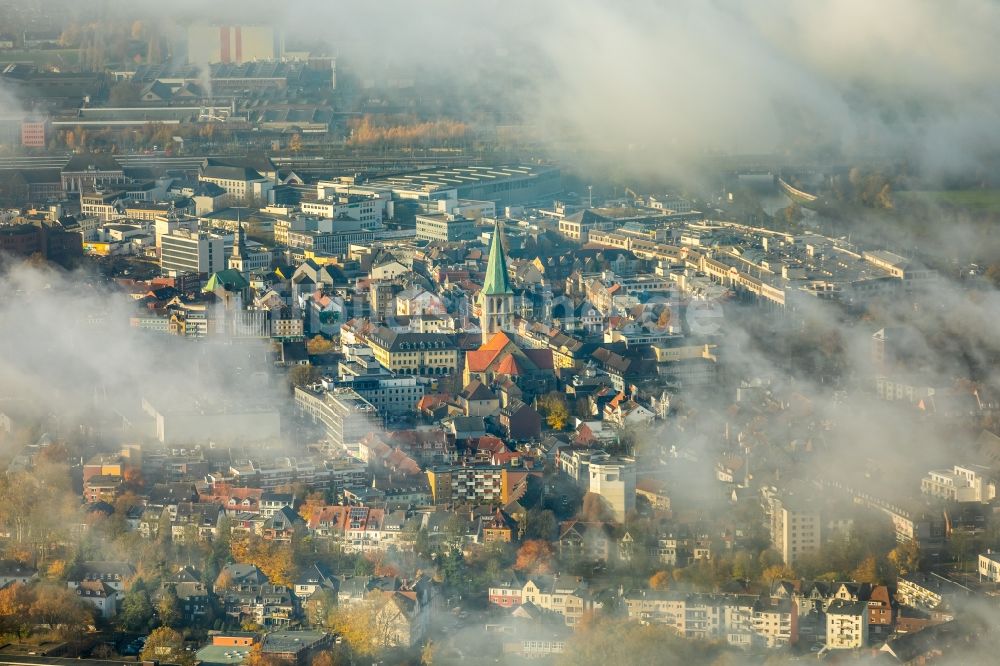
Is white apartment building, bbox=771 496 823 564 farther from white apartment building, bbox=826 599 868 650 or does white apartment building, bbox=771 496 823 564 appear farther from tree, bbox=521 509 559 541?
tree, bbox=521 509 559 541

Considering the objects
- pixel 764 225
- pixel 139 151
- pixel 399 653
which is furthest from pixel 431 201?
pixel 399 653

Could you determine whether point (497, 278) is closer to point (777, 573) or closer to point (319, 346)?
point (319, 346)

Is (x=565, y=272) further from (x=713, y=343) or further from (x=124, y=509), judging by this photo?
(x=124, y=509)

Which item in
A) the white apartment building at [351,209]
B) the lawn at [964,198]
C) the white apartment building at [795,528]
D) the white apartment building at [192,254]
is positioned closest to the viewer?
the white apartment building at [795,528]

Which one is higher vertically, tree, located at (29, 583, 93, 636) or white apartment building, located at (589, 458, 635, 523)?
white apartment building, located at (589, 458, 635, 523)

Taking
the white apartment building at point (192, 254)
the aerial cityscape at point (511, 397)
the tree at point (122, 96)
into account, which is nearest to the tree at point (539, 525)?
the aerial cityscape at point (511, 397)

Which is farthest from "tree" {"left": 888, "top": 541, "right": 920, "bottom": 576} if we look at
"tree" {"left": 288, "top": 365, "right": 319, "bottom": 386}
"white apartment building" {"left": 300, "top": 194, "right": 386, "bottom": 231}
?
"white apartment building" {"left": 300, "top": 194, "right": 386, "bottom": 231}

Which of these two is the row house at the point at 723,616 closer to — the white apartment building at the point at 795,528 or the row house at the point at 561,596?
the row house at the point at 561,596
